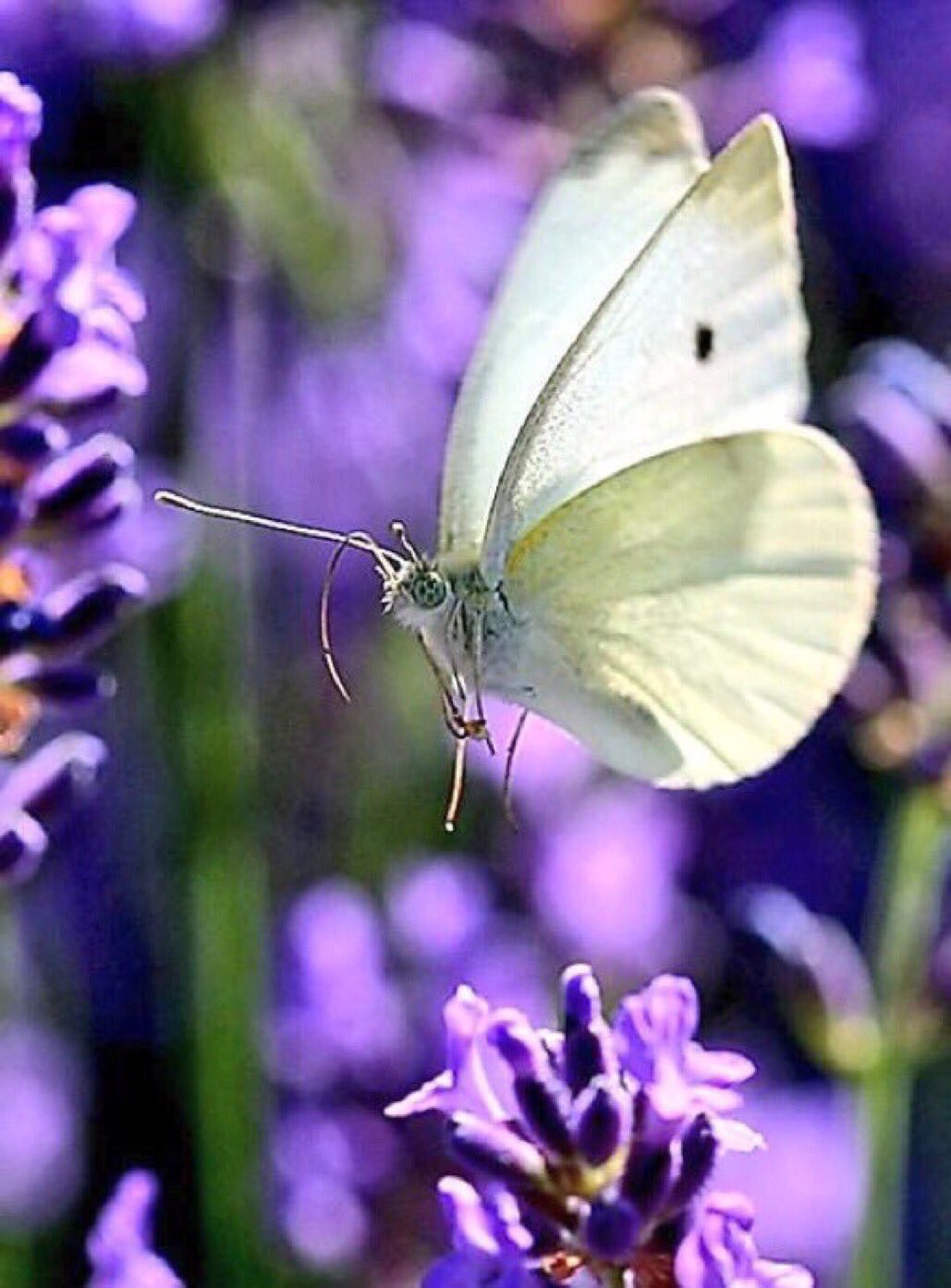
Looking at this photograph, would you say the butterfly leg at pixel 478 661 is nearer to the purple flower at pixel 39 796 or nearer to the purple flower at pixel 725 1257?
the purple flower at pixel 39 796

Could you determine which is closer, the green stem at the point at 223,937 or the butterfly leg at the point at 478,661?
the butterfly leg at the point at 478,661

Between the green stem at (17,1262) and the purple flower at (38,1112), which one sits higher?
the purple flower at (38,1112)

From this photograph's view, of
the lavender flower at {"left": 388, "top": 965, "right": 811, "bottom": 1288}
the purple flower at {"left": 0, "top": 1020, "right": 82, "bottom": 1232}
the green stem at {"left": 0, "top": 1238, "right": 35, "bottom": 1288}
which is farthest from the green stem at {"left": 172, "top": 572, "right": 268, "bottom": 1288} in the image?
the lavender flower at {"left": 388, "top": 965, "right": 811, "bottom": 1288}

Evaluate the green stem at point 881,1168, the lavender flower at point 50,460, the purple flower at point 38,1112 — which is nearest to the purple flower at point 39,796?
the lavender flower at point 50,460

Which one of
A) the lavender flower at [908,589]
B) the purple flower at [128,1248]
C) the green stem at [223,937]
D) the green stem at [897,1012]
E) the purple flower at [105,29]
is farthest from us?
the purple flower at [105,29]

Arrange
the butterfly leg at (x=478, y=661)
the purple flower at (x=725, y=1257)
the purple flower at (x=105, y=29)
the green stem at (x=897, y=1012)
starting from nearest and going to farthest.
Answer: the purple flower at (x=725, y=1257) → the butterfly leg at (x=478, y=661) → the green stem at (x=897, y=1012) → the purple flower at (x=105, y=29)

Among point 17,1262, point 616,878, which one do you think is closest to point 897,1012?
point 616,878

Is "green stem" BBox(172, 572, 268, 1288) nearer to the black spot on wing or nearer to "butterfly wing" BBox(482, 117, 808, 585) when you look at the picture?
"butterfly wing" BBox(482, 117, 808, 585)

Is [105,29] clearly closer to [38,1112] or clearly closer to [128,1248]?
[38,1112]

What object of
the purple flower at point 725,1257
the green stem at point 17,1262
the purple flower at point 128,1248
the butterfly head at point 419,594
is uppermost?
the butterfly head at point 419,594
